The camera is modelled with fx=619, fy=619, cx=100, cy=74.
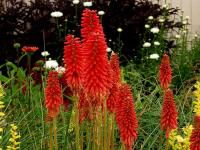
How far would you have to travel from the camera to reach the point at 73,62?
2.96 metres

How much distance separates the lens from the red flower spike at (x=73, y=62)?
2.96 meters

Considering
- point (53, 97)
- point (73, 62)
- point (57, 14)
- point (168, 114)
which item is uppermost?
point (73, 62)

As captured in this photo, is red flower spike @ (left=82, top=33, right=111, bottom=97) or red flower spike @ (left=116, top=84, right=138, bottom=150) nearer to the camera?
red flower spike @ (left=82, top=33, right=111, bottom=97)

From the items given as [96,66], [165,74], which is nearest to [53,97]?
[96,66]

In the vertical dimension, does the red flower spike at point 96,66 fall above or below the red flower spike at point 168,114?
above

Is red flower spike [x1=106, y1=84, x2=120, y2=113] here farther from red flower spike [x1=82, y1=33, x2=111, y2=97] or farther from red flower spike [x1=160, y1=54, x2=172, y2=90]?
red flower spike [x1=160, y1=54, x2=172, y2=90]

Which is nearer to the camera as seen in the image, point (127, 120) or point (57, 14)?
point (127, 120)

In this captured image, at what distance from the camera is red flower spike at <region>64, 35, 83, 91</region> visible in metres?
2.96

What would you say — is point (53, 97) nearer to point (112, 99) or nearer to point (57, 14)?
point (112, 99)

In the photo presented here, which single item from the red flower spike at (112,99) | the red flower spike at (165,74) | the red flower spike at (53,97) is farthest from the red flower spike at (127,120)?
the red flower spike at (165,74)

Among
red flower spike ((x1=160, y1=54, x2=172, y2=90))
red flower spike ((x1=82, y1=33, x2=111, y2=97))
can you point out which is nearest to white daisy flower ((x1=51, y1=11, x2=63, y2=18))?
red flower spike ((x1=160, y1=54, x2=172, y2=90))

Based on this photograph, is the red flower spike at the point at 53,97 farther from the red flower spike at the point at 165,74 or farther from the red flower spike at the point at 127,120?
the red flower spike at the point at 165,74

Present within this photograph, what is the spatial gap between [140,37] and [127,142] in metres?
6.03

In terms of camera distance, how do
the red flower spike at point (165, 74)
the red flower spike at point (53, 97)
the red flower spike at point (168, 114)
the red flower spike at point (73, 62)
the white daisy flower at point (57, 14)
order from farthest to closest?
the white daisy flower at point (57, 14)
the red flower spike at point (165, 74)
the red flower spike at point (168, 114)
the red flower spike at point (53, 97)
the red flower spike at point (73, 62)
